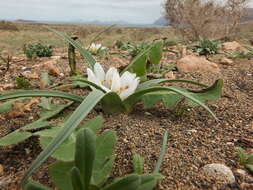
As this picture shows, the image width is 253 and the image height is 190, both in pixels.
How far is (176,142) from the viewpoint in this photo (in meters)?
1.22

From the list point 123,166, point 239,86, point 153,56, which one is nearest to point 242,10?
point 239,86

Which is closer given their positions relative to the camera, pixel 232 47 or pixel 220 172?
pixel 220 172

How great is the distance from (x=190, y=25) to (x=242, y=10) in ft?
5.16

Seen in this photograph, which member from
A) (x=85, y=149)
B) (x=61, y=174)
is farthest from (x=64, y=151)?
(x=85, y=149)

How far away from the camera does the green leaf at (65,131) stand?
0.69 metres

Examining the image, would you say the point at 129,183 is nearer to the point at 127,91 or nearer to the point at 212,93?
the point at 127,91

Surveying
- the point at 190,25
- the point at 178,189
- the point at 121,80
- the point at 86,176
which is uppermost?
the point at 190,25

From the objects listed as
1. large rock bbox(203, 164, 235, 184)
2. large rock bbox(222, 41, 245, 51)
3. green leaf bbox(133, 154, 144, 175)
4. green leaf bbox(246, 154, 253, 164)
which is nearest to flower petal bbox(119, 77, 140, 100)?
green leaf bbox(133, 154, 144, 175)

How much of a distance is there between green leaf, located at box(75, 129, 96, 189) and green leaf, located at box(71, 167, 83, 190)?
0.04m

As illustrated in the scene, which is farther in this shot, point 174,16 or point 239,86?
point 174,16

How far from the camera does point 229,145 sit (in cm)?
122

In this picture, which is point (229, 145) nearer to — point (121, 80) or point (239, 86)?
point (121, 80)

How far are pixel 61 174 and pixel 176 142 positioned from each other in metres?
0.61

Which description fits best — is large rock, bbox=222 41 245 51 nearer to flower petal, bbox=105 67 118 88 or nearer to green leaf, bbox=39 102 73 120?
flower petal, bbox=105 67 118 88
